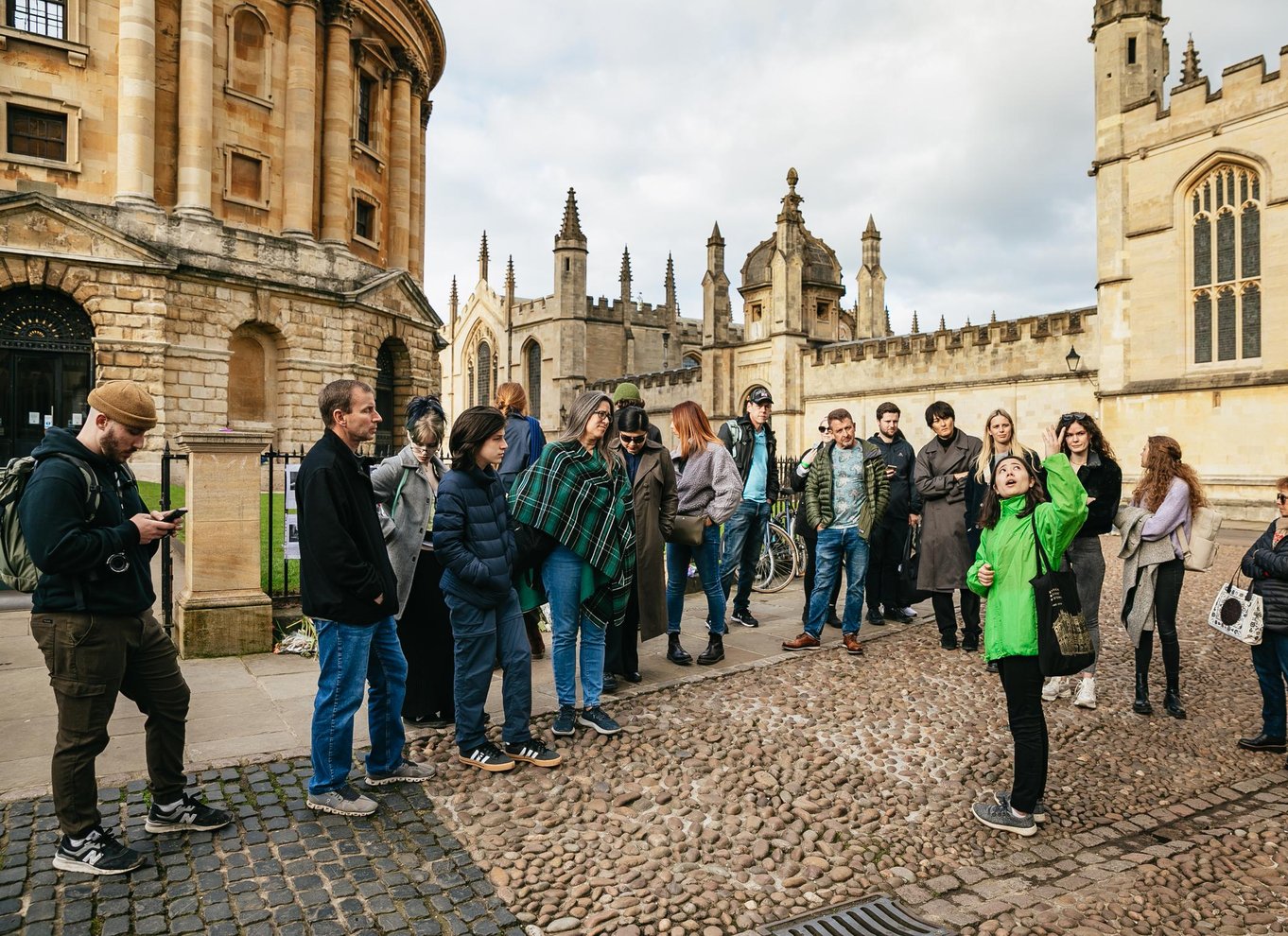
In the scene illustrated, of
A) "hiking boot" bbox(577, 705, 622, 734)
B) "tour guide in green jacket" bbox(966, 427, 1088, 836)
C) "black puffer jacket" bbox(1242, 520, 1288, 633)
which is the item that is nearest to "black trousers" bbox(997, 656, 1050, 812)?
"tour guide in green jacket" bbox(966, 427, 1088, 836)

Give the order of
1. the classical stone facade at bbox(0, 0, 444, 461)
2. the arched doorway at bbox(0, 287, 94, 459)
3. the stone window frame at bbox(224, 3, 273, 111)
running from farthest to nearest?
1. the stone window frame at bbox(224, 3, 273, 111)
2. the classical stone facade at bbox(0, 0, 444, 461)
3. the arched doorway at bbox(0, 287, 94, 459)

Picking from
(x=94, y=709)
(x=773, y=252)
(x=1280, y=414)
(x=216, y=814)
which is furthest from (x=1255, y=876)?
(x=773, y=252)

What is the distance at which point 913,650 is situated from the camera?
6895 mm

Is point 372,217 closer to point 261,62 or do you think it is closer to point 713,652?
point 261,62

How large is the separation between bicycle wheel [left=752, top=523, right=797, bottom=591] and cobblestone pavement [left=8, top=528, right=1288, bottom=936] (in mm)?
4819

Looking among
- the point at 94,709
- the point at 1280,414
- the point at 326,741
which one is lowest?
the point at 326,741

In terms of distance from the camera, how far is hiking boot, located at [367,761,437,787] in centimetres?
400

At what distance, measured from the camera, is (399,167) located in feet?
85.9

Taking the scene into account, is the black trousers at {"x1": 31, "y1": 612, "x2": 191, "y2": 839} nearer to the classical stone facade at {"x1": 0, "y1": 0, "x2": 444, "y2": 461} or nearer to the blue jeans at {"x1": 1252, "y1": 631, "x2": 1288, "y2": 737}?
the blue jeans at {"x1": 1252, "y1": 631, "x2": 1288, "y2": 737}

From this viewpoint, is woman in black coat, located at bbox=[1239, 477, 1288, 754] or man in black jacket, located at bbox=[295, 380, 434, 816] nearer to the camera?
man in black jacket, located at bbox=[295, 380, 434, 816]

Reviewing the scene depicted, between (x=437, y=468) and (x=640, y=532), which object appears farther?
(x=640, y=532)

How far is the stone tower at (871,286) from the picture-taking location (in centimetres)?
3516

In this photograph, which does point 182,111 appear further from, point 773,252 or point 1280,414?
point 1280,414

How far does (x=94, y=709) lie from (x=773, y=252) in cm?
3010
